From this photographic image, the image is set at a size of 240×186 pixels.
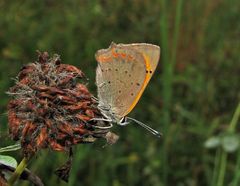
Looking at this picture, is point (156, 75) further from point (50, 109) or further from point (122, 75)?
point (50, 109)

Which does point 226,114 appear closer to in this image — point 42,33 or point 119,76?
point 42,33

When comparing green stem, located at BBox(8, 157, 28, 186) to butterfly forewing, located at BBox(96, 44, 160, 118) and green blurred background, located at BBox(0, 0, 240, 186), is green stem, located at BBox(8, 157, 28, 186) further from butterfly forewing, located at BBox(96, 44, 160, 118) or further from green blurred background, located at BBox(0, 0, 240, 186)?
green blurred background, located at BBox(0, 0, 240, 186)

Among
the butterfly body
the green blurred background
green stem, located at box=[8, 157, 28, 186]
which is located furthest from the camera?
the green blurred background

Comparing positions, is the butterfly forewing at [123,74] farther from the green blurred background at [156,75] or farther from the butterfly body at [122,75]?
the green blurred background at [156,75]

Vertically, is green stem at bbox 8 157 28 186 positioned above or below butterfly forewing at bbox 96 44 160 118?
below

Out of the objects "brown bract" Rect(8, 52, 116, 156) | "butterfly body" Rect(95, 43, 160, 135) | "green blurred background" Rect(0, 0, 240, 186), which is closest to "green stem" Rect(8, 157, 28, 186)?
"brown bract" Rect(8, 52, 116, 156)

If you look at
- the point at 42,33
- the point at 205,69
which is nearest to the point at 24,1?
the point at 42,33
